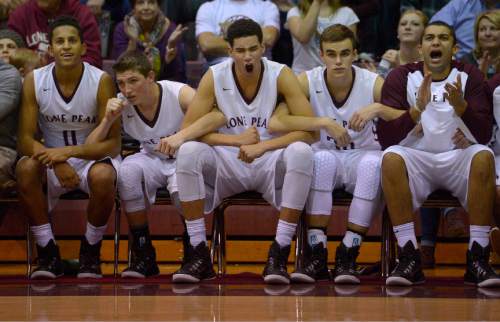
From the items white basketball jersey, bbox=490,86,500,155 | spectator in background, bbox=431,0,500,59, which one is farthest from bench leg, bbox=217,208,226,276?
spectator in background, bbox=431,0,500,59

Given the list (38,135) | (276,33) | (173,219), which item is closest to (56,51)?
(38,135)

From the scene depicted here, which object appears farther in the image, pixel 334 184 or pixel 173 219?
pixel 173 219

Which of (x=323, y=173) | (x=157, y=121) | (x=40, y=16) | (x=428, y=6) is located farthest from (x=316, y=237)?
(x=428, y=6)

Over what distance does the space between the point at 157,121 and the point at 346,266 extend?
4.86 feet

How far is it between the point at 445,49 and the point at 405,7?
247cm

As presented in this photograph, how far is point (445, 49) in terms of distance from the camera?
6.42 metres

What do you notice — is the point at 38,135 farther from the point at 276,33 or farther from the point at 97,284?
the point at 276,33

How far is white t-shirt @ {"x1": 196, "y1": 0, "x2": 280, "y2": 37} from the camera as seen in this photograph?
8.49 meters

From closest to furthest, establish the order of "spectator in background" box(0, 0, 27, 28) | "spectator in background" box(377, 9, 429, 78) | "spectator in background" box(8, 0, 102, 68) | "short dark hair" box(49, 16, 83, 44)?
"short dark hair" box(49, 16, 83, 44)
"spectator in background" box(377, 9, 429, 78)
"spectator in background" box(8, 0, 102, 68)
"spectator in background" box(0, 0, 27, 28)

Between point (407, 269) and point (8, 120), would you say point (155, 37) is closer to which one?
point (8, 120)

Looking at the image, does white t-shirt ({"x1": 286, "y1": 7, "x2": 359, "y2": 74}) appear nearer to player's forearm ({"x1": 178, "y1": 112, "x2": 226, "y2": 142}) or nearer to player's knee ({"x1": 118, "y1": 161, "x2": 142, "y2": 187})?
player's forearm ({"x1": 178, "y1": 112, "x2": 226, "y2": 142})

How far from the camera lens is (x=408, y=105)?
648cm

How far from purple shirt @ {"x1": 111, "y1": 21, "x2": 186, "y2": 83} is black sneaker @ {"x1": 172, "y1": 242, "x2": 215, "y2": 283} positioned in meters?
2.36

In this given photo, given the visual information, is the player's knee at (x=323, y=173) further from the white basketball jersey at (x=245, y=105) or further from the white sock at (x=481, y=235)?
the white sock at (x=481, y=235)
